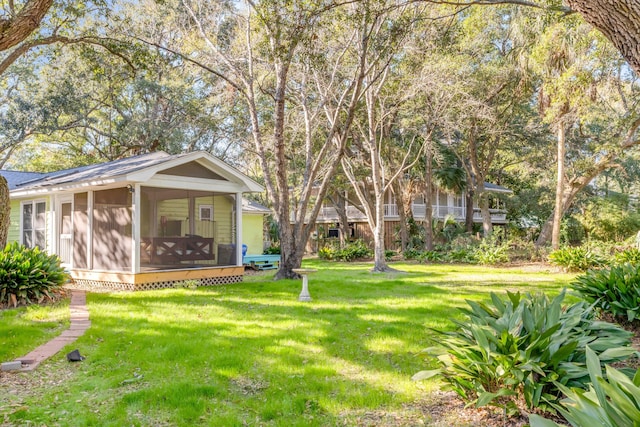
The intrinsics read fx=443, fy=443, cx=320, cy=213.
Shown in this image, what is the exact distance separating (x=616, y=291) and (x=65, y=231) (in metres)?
13.1

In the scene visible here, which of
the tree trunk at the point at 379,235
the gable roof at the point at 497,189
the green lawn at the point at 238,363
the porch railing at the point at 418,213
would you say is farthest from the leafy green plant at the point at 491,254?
the green lawn at the point at 238,363

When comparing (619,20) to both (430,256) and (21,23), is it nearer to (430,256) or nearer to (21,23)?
(21,23)

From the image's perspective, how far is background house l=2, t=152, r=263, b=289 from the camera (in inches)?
422

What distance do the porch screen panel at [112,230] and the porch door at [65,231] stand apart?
1.35 m

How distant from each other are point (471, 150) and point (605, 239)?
305 inches

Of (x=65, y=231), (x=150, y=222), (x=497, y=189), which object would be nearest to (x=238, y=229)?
(x=150, y=222)

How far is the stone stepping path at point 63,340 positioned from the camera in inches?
201

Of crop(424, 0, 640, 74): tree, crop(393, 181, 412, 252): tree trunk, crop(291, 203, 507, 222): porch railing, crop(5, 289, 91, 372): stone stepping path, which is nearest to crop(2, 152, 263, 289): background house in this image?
crop(5, 289, 91, 372): stone stepping path

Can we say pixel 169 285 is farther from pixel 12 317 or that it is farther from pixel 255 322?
pixel 255 322

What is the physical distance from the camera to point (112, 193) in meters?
11.5

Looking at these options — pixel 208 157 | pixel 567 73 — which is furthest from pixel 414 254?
pixel 208 157

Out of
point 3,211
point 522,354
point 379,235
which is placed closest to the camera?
point 522,354

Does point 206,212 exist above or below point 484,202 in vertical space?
below

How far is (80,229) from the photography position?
11.9 m
